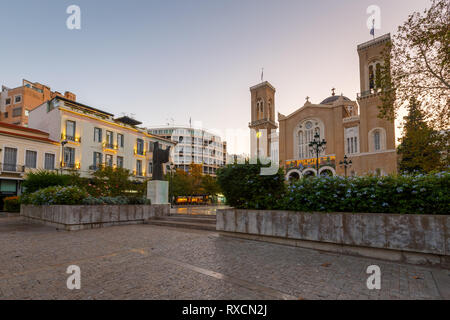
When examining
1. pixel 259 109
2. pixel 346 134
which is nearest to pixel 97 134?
pixel 346 134

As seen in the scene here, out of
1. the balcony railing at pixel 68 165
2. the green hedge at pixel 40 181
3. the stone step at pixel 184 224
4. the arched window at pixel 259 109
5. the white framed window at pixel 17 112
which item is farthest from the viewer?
the arched window at pixel 259 109

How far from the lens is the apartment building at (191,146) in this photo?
76.5 metres

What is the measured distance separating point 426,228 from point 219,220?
17.2ft

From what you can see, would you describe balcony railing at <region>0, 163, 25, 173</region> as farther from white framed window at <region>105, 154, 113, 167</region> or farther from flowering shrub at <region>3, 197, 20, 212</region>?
white framed window at <region>105, 154, 113, 167</region>

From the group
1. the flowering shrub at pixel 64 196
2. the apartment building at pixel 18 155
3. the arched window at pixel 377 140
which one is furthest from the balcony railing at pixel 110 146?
the arched window at pixel 377 140

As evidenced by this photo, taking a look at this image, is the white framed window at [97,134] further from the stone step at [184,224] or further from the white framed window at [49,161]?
the stone step at [184,224]

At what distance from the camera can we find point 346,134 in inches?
1815

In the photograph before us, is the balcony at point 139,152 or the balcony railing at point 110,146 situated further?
the balcony at point 139,152

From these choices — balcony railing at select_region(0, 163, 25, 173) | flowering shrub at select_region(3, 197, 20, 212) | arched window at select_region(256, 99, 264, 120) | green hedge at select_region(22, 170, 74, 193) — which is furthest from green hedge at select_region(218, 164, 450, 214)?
arched window at select_region(256, 99, 264, 120)

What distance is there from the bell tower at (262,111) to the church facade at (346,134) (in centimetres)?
981

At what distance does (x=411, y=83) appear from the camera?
12.0 metres

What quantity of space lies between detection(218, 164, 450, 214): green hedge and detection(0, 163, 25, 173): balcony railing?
93.4 ft
